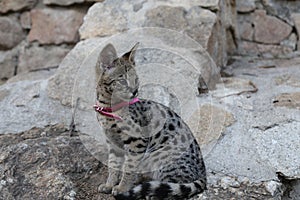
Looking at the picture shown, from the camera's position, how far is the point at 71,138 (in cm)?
220

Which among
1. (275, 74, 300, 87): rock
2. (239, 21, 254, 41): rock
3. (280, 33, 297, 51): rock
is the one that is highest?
(239, 21, 254, 41): rock

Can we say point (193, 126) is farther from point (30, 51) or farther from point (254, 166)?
point (30, 51)

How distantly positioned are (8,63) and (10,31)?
0.22 m

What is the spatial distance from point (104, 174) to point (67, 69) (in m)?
0.83

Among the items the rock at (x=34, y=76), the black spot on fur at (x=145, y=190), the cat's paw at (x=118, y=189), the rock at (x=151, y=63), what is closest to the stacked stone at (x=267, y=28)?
the rock at (x=151, y=63)

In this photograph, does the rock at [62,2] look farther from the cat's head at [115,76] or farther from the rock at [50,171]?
A: the cat's head at [115,76]

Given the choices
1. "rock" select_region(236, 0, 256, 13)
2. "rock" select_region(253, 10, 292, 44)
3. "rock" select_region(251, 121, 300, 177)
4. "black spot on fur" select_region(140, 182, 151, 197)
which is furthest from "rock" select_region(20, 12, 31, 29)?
"black spot on fur" select_region(140, 182, 151, 197)

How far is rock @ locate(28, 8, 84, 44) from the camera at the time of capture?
3150 millimetres

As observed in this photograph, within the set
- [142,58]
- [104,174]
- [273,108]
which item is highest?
[142,58]

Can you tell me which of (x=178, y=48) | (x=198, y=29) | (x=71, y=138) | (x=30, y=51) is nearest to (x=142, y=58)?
(x=178, y=48)

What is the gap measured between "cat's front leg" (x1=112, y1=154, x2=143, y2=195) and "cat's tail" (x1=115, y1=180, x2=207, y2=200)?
0.11m

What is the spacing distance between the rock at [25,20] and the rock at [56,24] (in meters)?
0.04

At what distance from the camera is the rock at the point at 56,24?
315cm

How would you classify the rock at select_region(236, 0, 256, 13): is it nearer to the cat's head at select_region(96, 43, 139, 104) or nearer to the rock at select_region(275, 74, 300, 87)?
the rock at select_region(275, 74, 300, 87)
